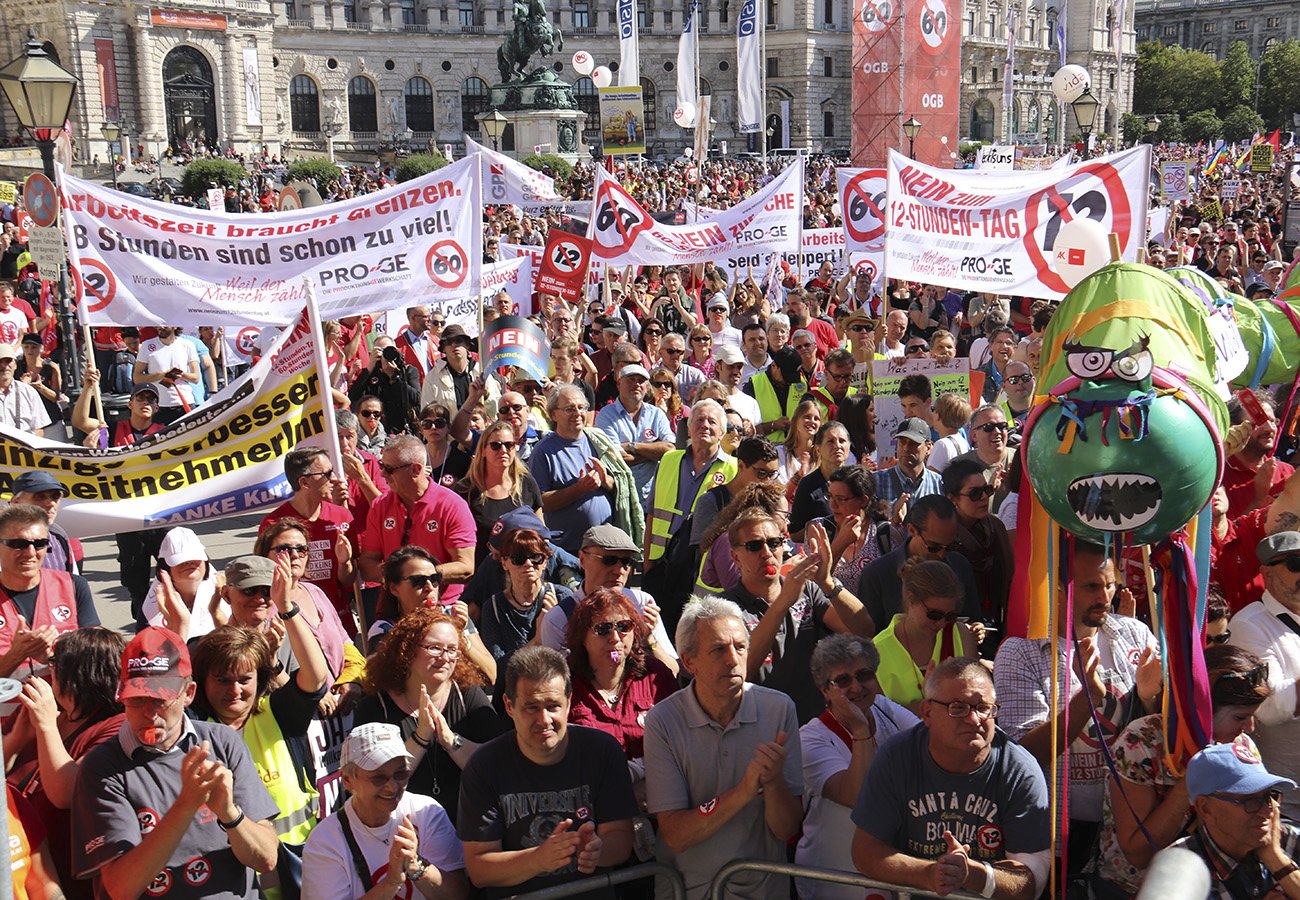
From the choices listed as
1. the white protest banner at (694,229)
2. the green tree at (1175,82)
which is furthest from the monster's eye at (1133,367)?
the green tree at (1175,82)

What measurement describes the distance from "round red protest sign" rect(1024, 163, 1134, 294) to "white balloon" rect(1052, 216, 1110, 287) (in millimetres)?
58

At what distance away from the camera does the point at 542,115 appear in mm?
46750

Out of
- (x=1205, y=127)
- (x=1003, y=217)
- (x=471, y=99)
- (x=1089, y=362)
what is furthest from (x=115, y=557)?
(x=471, y=99)

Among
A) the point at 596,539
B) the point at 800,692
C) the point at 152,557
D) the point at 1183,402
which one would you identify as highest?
the point at 1183,402

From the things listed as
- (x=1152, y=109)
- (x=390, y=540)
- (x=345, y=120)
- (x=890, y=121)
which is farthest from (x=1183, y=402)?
(x=1152, y=109)

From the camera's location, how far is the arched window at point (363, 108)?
72562mm

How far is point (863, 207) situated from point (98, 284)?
21.9 feet

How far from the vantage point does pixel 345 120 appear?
69750 millimetres

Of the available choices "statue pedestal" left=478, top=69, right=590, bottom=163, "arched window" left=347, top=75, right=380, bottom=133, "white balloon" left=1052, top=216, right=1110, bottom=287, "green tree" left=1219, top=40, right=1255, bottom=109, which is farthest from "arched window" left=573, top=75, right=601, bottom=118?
"white balloon" left=1052, top=216, right=1110, bottom=287

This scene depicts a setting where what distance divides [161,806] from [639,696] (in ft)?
4.83

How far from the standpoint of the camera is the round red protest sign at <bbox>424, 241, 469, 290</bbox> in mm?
8062

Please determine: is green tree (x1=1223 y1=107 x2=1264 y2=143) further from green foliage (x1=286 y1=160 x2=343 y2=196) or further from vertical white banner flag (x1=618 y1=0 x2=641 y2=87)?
green foliage (x1=286 y1=160 x2=343 y2=196)

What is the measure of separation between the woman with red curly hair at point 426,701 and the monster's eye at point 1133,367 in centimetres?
209

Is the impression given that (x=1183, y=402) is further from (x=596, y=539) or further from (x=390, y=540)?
(x=390, y=540)
